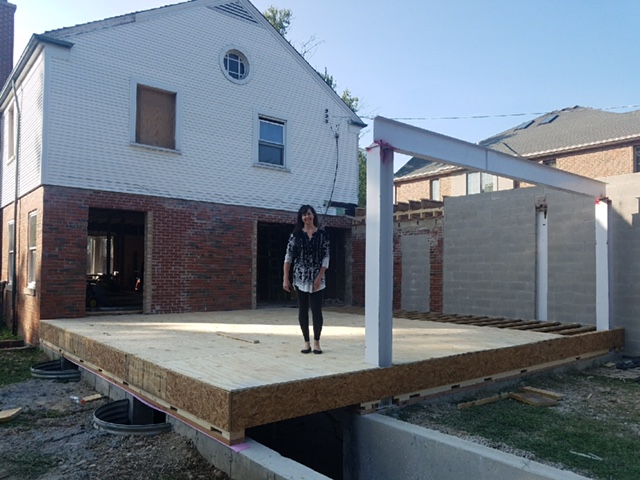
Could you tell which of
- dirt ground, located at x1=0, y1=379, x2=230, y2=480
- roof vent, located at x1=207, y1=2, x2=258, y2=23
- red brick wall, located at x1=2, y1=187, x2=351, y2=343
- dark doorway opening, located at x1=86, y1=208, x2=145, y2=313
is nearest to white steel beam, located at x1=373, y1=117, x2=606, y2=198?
dirt ground, located at x1=0, y1=379, x2=230, y2=480

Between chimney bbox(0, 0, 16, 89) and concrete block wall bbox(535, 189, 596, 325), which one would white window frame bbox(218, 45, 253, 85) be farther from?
chimney bbox(0, 0, 16, 89)

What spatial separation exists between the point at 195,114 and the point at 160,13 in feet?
7.49

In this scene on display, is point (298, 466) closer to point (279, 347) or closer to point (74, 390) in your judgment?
point (279, 347)

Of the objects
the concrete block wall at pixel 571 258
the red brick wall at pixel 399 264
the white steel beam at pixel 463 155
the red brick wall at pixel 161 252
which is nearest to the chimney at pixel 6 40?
the red brick wall at pixel 161 252

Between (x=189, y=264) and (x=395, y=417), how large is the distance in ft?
24.2

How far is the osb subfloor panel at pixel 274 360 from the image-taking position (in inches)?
167

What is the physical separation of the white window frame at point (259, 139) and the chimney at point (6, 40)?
28.0ft

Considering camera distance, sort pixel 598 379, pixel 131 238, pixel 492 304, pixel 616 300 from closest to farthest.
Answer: pixel 598 379, pixel 616 300, pixel 492 304, pixel 131 238

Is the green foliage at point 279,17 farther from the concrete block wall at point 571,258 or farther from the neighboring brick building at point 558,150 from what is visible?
the concrete block wall at point 571,258

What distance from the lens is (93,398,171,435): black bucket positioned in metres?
5.45

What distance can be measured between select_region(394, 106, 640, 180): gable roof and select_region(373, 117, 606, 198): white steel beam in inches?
442

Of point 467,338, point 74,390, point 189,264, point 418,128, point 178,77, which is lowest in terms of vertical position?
point 74,390

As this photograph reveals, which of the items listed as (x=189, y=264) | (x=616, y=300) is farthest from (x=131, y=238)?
(x=616, y=300)

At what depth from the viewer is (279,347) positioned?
6121mm
